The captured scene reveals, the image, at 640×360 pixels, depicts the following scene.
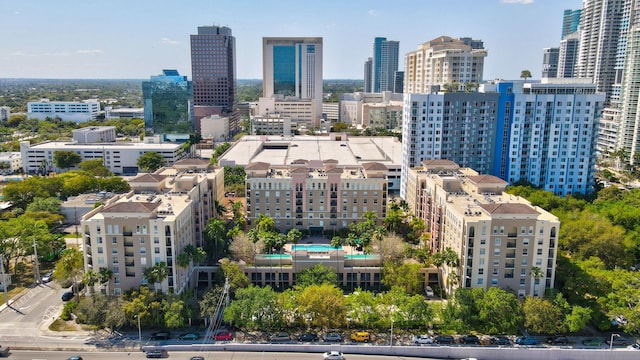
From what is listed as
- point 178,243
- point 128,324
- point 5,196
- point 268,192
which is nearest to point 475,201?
point 268,192

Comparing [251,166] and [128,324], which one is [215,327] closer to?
[128,324]

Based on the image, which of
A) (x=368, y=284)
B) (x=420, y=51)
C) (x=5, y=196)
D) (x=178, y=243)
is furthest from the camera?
(x=420, y=51)

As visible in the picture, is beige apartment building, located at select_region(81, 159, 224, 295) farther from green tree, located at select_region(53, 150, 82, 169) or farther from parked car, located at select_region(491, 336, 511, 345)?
green tree, located at select_region(53, 150, 82, 169)

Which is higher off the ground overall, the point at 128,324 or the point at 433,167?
the point at 433,167

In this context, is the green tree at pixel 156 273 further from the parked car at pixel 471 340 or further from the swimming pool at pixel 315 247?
the parked car at pixel 471 340

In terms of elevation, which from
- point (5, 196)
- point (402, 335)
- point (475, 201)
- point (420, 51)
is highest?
point (420, 51)

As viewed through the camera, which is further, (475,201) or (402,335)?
(475,201)
